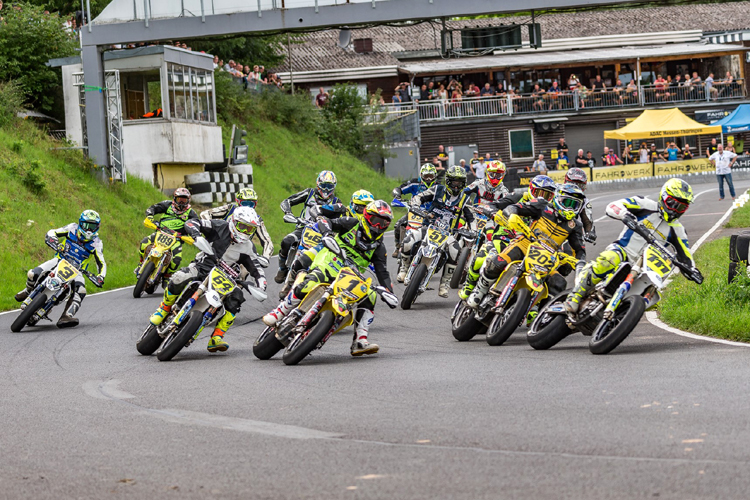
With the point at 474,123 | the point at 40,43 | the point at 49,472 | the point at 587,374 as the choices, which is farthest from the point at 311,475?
the point at 474,123

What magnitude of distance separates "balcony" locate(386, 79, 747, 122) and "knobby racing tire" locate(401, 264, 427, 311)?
4212cm

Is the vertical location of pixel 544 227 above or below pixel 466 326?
above

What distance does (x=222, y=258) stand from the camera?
11883mm

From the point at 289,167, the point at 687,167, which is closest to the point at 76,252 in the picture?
the point at 289,167

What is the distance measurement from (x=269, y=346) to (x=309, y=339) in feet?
2.73

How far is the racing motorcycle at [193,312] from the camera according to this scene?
34.3ft

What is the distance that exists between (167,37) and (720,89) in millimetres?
38894

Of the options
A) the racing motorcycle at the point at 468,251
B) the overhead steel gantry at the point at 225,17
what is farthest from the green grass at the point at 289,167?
the racing motorcycle at the point at 468,251

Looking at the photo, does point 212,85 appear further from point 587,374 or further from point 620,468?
point 620,468

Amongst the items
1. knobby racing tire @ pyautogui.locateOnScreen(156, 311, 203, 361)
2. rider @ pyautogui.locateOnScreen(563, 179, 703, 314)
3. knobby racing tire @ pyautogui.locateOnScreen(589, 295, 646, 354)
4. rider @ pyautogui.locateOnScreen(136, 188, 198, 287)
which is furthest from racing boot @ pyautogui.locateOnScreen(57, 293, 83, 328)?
knobby racing tire @ pyautogui.locateOnScreen(589, 295, 646, 354)

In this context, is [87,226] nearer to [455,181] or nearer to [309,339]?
[455,181]

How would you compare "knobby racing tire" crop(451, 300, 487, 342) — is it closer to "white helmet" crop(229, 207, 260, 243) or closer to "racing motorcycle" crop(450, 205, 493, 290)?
"white helmet" crop(229, 207, 260, 243)

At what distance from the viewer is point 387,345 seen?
11406 millimetres

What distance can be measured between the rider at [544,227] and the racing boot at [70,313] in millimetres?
5790
